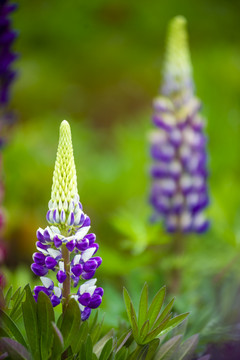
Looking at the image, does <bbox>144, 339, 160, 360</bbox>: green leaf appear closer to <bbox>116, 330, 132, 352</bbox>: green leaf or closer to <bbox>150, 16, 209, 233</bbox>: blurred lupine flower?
<bbox>116, 330, 132, 352</bbox>: green leaf

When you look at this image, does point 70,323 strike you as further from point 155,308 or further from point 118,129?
point 118,129

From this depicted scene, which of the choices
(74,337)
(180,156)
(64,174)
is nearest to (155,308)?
(74,337)

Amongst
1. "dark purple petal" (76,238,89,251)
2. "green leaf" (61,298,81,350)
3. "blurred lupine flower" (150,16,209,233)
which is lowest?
"green leaf" (61,298,81,350)

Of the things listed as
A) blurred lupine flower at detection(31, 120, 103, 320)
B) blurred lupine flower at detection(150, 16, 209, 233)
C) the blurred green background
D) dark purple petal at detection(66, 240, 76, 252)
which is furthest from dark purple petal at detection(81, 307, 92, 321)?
blurred lupine flower at detection(150, 16, 209, 233)

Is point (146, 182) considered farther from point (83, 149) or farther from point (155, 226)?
point (155, 226)

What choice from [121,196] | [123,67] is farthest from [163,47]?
[121,196]

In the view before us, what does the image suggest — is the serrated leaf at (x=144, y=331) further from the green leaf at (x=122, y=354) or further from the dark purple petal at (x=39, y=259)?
the dark purple petal at (x=39, y=259)
